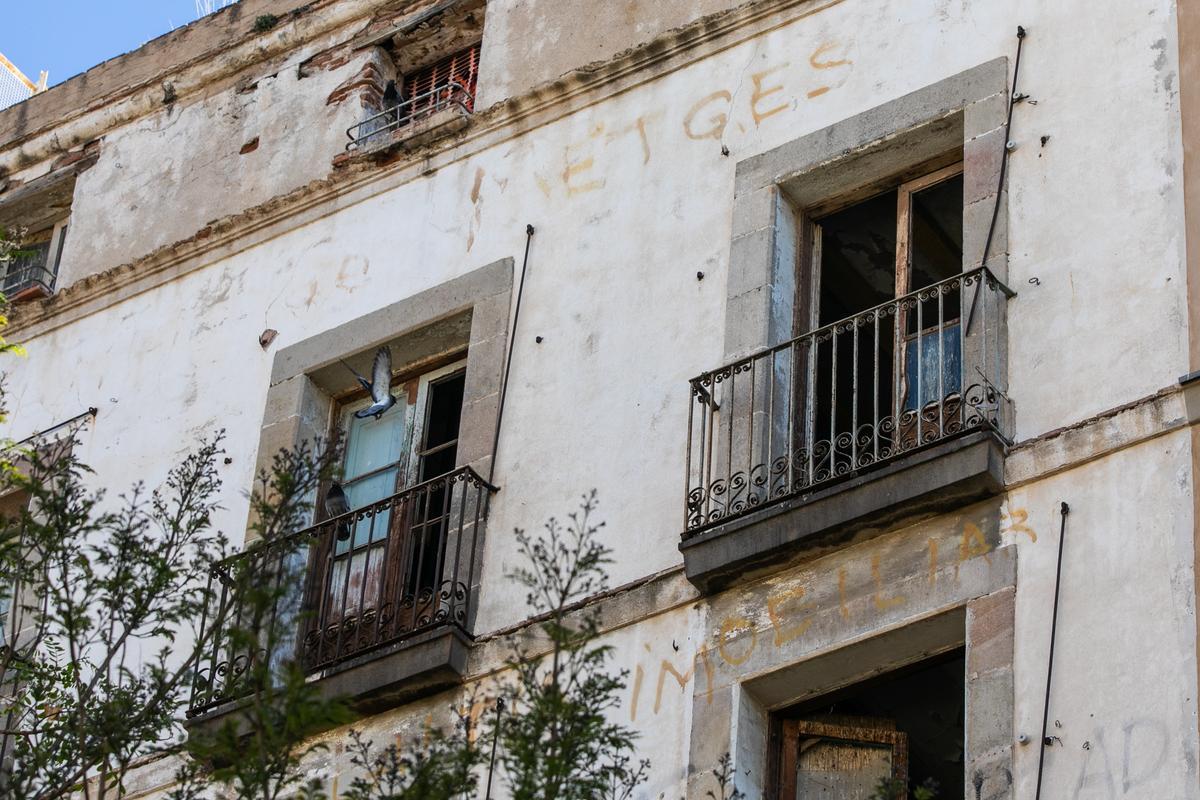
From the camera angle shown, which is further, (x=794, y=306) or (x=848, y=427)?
(x=794, y=306)

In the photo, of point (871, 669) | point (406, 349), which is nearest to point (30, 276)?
point (406, 349)

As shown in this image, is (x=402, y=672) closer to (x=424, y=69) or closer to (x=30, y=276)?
(x=424, y=69)

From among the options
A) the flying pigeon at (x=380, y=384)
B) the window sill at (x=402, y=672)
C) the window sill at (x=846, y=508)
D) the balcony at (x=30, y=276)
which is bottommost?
the window sill at (x=402, y=672)

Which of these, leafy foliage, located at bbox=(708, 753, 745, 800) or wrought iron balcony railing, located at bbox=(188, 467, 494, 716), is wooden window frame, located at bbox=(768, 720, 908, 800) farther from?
wrought iron balcony railing, located at bbox=(188, 467, 494, 716)

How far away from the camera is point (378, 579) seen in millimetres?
13516

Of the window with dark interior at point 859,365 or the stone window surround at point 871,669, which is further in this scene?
the window with dark interior at point 859,365

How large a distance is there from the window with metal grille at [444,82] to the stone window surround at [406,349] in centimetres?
Answer: 160

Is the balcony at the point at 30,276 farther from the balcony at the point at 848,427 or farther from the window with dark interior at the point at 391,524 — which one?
the balcony at the point at 848,427

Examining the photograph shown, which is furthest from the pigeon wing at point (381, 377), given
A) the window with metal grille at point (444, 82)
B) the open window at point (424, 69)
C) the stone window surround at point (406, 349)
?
the window with metal grille at point (444, 82)

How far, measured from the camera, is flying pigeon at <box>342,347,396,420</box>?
14398 mm

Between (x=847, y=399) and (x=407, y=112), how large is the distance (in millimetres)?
4326

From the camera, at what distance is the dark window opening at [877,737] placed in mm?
11539

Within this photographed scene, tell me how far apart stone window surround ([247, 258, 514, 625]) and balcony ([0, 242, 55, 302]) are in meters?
2.57

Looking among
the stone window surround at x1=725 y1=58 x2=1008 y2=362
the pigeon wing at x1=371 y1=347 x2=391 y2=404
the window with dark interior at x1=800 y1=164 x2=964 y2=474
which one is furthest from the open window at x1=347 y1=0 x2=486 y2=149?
the window with dark interior at x1=800 y1=164 x2=964 y2=474
